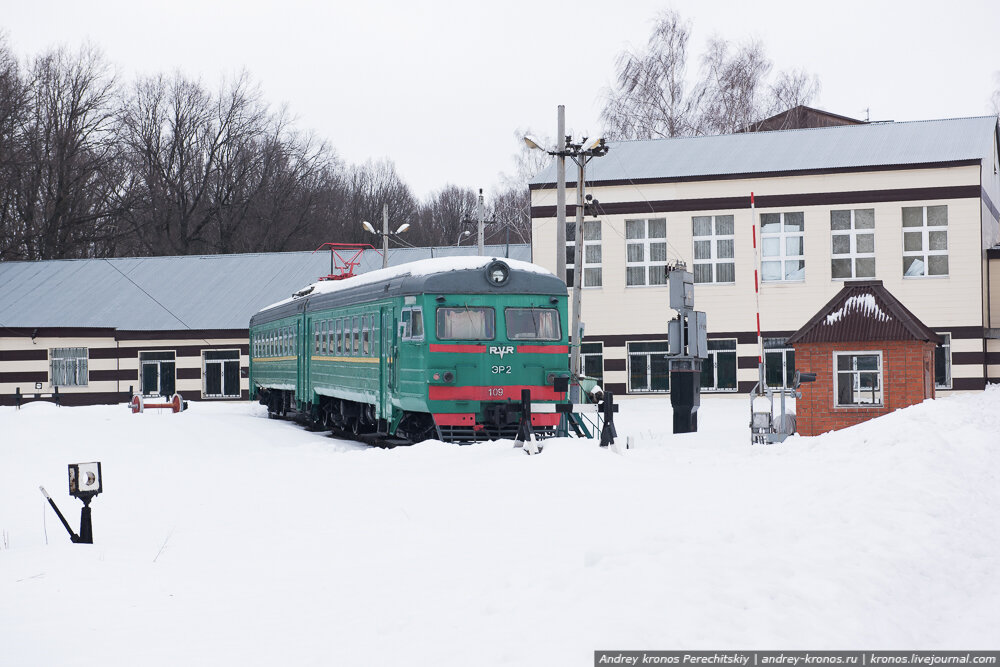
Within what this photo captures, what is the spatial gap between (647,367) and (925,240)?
9104mm

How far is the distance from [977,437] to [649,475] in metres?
4.20

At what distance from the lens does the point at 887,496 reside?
9336 mm

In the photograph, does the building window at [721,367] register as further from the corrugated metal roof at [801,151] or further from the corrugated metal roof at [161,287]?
the corrugated metal roof at [161,287]

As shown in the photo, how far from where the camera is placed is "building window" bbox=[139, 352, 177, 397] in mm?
41625

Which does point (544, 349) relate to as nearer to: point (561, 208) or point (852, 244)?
point (561, 208)

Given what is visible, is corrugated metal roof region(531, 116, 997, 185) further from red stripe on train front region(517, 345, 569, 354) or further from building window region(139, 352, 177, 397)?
red stripe on train front region(517, 345, 569, 354)

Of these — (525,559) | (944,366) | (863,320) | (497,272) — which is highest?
(497,272)

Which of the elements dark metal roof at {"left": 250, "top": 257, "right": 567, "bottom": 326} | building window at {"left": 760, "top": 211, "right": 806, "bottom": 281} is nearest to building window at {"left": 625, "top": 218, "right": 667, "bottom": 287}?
building window at {"left": 760, "top": 211, "right": 806, "bottom": 281}

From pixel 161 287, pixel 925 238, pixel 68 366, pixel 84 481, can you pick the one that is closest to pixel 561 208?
pixel 925 238

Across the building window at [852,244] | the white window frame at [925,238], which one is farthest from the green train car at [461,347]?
the white window frame at [925,238]

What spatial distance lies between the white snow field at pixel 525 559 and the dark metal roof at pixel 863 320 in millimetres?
→ 5375

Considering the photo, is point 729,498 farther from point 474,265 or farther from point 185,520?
point 474,265

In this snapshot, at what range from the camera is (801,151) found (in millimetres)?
35406

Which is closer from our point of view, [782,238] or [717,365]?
[782,238]
